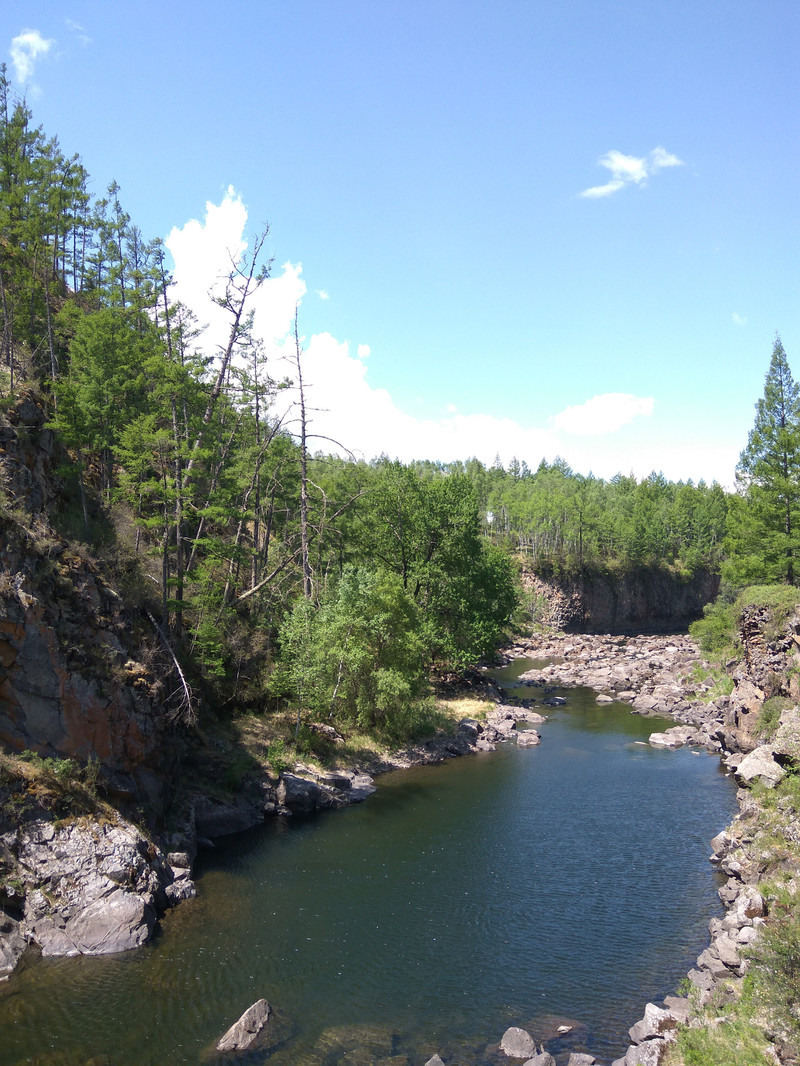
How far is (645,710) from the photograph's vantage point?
4922cm

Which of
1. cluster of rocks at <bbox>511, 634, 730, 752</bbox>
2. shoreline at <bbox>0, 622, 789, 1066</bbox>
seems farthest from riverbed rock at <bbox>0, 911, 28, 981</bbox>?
cluster of rocks at <bbox>511, 634, 730, 752</bbox>

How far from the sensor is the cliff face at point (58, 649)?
20188 millimetres

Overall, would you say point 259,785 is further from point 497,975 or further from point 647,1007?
point 647,1007

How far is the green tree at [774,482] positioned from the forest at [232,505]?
0.44 ft

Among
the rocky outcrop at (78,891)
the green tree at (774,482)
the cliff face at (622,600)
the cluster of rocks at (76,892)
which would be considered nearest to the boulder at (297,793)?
the cluster of rocks at (76,892)

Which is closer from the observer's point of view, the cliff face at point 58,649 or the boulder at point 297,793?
the cliff face at point 58,649

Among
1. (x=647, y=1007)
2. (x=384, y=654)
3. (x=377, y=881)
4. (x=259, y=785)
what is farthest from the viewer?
(x=384, y=654)

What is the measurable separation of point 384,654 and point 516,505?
77.7 metres

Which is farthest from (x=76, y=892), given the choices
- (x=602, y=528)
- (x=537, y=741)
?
(x=602, y=528)

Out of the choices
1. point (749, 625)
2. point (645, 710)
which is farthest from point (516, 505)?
point (749, 625)

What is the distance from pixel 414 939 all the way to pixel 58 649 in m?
13.9

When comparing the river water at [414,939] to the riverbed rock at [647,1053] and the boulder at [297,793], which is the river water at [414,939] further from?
the riverbed rock at [647,1053]

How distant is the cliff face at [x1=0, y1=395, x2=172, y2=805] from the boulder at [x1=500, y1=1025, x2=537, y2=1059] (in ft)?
44.4

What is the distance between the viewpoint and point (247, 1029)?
49.7 ft
